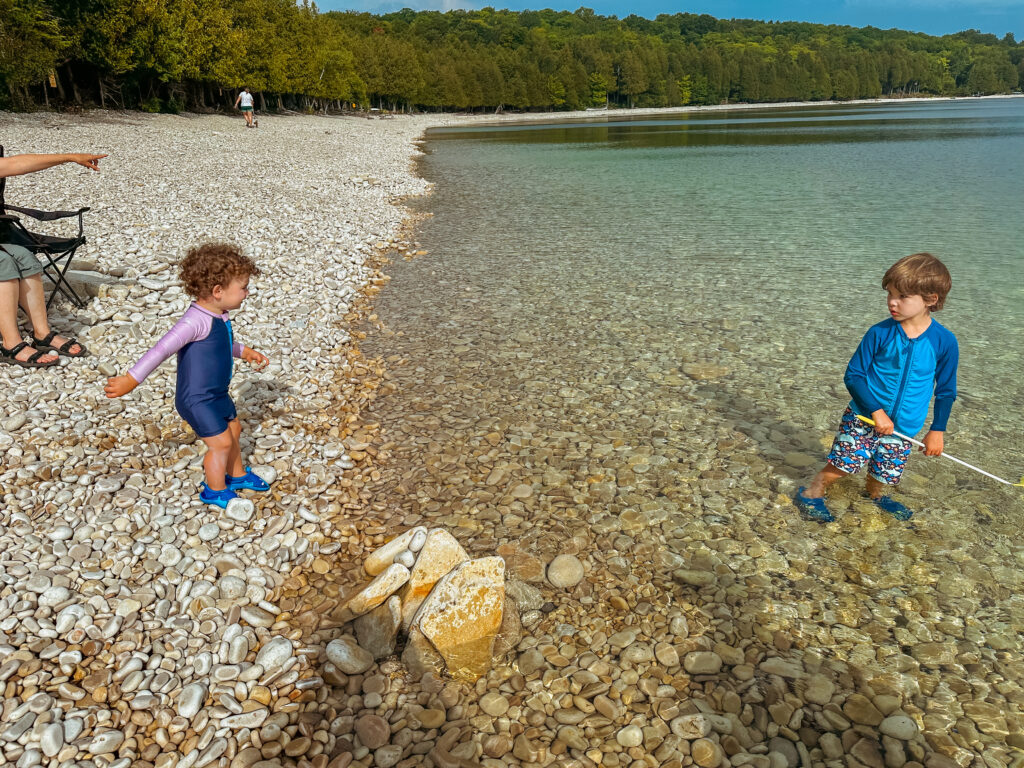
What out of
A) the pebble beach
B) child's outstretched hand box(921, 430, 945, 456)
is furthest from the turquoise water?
the pebble beach

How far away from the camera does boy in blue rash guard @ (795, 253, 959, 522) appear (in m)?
4.21

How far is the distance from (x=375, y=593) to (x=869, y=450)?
3.78m

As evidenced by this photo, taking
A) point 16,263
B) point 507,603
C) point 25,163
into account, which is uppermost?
point 25,163

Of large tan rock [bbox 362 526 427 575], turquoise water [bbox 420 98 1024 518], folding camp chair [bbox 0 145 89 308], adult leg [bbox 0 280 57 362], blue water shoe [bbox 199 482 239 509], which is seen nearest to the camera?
large tan rock [bbox 362 526 427 575]

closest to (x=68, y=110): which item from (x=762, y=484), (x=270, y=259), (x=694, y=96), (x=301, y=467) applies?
(x=270, y=259)

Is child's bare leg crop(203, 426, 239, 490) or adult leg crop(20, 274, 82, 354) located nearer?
child's bare leg crop(203, 426, 239, 490)

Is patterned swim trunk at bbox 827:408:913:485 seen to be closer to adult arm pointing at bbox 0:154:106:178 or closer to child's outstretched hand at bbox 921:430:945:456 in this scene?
child's outstretched hand at bbox 921:430:945:456

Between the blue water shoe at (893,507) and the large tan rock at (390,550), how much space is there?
12.6 ft

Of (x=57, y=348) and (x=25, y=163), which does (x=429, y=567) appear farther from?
(x=57, y=348)

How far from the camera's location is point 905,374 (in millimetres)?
4477

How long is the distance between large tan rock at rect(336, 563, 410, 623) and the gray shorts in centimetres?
519

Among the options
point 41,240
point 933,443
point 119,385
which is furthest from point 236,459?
point 933,443

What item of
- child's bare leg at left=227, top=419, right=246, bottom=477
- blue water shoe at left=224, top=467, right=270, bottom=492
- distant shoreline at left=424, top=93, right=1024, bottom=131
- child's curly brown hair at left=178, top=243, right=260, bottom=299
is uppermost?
distant shoreline at left=424, top=93, right=1024, bottom=131

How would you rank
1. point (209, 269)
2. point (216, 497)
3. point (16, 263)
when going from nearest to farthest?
1. point (209, 269)
2. point (216, 497)
3. point (16, 263)
